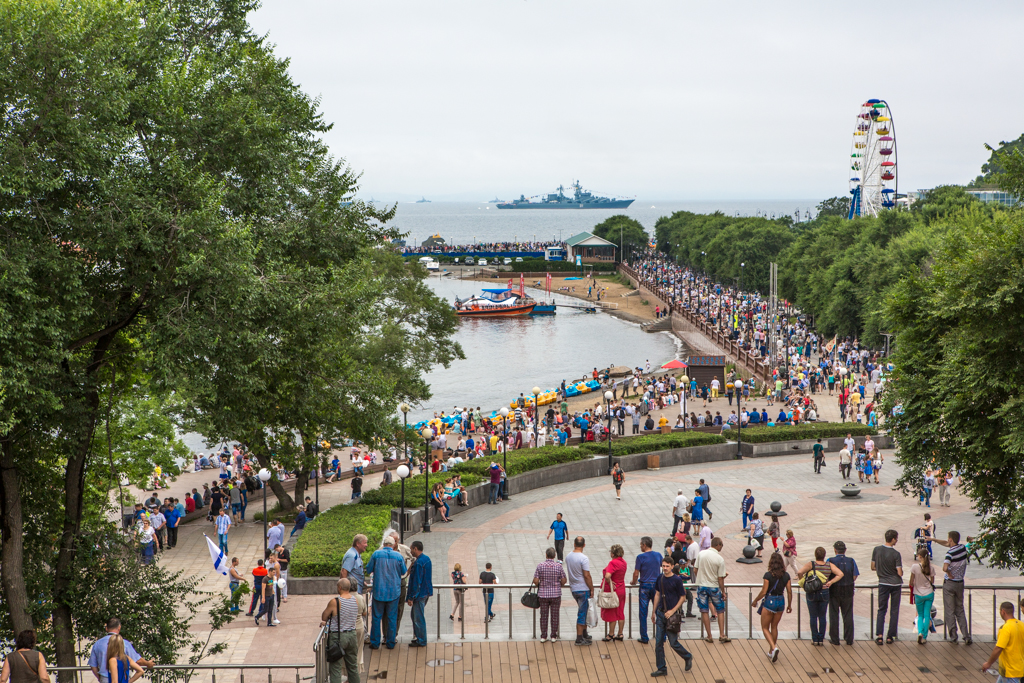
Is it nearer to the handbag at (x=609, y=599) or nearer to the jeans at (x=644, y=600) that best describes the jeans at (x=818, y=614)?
the jeans at (x=644, y=600)

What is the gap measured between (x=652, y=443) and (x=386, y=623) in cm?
1957

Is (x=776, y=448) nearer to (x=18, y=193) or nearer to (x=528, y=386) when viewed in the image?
(x=18, y=193)

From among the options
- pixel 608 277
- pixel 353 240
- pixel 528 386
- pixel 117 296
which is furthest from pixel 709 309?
pixel 117 296

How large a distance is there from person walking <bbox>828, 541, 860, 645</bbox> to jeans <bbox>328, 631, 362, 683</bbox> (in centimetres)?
593

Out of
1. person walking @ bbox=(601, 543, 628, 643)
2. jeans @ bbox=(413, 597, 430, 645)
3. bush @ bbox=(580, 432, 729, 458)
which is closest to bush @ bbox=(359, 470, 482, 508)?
bush @ bbox=(580, 432, 729, 458)

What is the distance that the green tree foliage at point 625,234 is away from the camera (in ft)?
470

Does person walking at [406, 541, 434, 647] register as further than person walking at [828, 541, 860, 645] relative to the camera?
No

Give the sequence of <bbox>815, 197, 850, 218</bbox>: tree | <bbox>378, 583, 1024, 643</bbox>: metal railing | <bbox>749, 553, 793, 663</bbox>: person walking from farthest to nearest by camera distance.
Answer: <bbox>815, 197, 850, 218</bbox>: tree < <bbox>378, 583, 1024, 643</bbox>: metal railing < <bbox>749, 553, 793, 663</bbox>: person walking

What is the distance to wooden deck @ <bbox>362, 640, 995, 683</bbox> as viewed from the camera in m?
10.5

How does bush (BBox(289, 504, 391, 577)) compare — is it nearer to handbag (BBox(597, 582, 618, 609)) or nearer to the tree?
handbag (BBox(597, 582, 618, 609))

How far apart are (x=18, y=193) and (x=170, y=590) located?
5.82 m

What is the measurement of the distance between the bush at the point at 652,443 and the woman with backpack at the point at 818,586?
17.2 metres

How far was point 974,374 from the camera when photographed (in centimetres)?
1436

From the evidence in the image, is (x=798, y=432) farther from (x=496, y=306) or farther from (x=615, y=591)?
(x=496, y=306)
